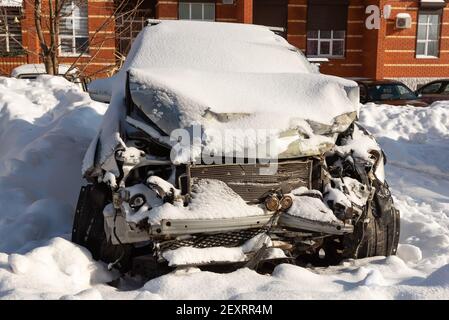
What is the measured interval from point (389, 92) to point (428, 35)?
12.2 metres

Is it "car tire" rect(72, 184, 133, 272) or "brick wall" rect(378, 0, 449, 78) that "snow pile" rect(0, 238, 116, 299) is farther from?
"brick wall" rect(378, 0, 449, 78)

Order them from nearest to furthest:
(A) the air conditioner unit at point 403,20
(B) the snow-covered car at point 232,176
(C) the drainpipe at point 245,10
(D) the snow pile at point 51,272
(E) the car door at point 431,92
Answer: (D) the snow pile at point 51,272 < (B) the snow-covered car at point 232,176 < (E) the car door at point 431,92 < (C) the drainpipe at point 245,10 < (A) the air conditioner unit at point 403,20

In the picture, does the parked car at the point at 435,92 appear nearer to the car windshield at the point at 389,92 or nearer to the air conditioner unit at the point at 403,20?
the car windshield at the point at 389,92

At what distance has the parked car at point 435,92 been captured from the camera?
1382 cm

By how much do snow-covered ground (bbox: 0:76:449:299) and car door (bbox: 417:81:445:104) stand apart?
508cm

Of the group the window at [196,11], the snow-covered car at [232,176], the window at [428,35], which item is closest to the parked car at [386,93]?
the snow-covered car at [232,176]

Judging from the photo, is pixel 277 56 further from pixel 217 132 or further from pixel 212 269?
pixel 212 269

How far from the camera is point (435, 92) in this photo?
47.9 feet

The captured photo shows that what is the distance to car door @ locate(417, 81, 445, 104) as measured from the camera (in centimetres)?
1381

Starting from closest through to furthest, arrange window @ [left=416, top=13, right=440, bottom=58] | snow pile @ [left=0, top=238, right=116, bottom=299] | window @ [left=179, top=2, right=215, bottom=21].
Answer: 1. snow pile @ [left=0, top=238, right=116, bottom=299]
2. window @ [left=179, top=2, right=215, bottom=21]
3. window @ [left=416, top=13, right=440, bottom=58]

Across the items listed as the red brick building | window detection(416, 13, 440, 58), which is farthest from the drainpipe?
window detection(416, 13, 440, 58)

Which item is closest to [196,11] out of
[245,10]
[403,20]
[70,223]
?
[245,10]

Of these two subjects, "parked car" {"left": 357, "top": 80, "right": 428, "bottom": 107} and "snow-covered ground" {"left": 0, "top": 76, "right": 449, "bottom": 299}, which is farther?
"parked car" {"left": 357, "top": 80, "right": 428, "bottom": 107}

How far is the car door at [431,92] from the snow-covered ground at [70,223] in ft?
16.7
